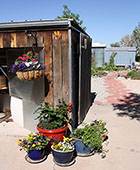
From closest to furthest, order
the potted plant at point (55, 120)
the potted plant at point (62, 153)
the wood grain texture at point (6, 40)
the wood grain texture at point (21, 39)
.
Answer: the potted plant at point (62, 153), the potted plant at point (55, 120), the wood grain texture at point (21, 39), the wood grain texture at point (6, 40)

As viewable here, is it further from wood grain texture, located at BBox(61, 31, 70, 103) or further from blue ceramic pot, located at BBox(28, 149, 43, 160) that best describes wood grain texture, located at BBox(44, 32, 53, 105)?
blue ceramic pot, located at BBox(28, 149, 43, 160)

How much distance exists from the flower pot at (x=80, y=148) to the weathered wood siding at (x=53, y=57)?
892mm

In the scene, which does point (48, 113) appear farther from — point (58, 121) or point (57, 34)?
point (57, 34)

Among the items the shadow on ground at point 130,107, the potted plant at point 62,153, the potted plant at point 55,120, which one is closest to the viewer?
the potted plant at point 62,153

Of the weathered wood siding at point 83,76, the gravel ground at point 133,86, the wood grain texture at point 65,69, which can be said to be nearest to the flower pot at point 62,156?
the wood grain texture at point 65,69

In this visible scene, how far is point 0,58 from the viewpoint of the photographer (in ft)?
16.5

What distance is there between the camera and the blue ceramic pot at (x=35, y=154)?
9.99 feet

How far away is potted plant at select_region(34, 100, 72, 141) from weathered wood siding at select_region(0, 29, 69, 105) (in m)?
0.21

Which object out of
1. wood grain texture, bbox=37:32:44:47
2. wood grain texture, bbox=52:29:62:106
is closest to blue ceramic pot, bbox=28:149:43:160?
wood grain texture, bbox=52:29:62:106

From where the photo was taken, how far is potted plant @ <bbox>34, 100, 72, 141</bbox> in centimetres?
331

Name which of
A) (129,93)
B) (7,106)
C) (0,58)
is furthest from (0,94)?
(129,93)

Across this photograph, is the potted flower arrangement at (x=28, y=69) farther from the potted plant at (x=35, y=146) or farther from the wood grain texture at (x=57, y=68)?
the potted plant at (x=35, y=146)


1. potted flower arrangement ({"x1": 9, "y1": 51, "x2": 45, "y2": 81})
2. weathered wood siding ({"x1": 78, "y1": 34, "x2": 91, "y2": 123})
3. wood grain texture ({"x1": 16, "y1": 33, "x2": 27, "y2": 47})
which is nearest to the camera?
potted flower arrangement ({"x1": 9, "y1": 51, "x2": 45, "y2": 81})

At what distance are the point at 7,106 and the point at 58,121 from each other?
2847 millimetres
